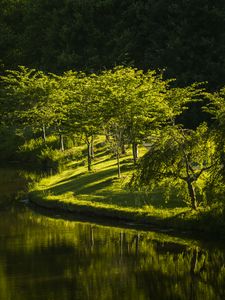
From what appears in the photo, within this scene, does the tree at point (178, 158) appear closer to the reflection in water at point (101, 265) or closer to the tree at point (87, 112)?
the reflection in water at point (101, 265)

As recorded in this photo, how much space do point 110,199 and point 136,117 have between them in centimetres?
786

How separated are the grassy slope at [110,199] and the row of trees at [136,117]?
1387 millimetres

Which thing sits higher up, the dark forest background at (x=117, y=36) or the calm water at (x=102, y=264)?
the dark forest background at (x=117, y=36)

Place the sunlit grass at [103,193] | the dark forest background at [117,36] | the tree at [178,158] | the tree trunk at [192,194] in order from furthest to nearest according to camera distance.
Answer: the dark forest background at [117,36], the sunlit grass at [103,193], the tree trunk at [192,194], the tree at [178,158]

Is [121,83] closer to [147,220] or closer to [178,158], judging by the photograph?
[178,158]

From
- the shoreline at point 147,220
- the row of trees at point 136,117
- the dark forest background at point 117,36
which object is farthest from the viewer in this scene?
the dark forest background at point 117,36

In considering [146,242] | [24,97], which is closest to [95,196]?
[146,242]

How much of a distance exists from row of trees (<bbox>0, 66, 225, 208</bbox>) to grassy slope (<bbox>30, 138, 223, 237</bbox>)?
1.39 metres

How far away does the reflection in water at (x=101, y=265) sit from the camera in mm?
26281

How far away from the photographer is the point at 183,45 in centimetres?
8700

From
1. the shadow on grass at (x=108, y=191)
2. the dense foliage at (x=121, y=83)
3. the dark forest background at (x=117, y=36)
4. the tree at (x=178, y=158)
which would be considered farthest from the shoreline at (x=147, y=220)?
the dark forest background at (x=117, y=36)

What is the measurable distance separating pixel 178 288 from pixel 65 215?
17769 millimetres

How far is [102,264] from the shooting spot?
30875 mm

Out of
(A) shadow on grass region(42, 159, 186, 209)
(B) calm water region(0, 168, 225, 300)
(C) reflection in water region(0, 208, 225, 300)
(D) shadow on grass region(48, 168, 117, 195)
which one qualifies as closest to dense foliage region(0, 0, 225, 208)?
(A) shadow on grass region(42, 159, 186, 209)
